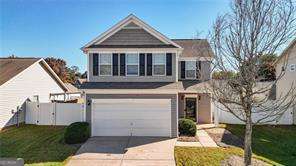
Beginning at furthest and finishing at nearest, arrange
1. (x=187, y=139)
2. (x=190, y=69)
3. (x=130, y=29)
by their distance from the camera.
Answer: (x=190, y=69)
(x=130, y=29)
(x=187, y=139)

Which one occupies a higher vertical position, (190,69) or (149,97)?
(190,69)

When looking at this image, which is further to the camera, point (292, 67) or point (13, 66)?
point (292, 67)

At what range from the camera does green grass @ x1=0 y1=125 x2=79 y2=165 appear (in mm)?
13898

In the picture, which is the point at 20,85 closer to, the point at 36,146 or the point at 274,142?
the point at 36,146

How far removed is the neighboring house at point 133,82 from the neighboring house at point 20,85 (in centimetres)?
773

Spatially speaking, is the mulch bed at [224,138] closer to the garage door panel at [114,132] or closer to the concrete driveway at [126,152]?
the concrete driveway at [126,152]

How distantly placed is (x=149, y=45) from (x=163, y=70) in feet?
6.19

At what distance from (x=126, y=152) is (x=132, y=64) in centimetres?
666

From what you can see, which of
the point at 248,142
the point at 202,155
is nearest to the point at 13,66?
the point at 202,155

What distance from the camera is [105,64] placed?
64.5 ft

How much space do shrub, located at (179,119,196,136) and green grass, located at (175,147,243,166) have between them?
332 cm

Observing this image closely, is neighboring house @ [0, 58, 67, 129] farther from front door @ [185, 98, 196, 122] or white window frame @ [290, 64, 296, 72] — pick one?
white window frame @ [290, 64, 296, 72]

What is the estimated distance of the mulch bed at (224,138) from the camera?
16.8m

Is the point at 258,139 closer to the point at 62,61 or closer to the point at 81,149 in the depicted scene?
the point at 81,149
